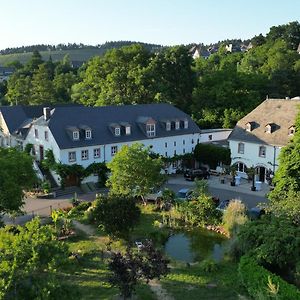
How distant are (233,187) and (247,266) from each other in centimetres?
2043

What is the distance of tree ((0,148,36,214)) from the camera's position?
26.8m

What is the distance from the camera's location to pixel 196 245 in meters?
29.0

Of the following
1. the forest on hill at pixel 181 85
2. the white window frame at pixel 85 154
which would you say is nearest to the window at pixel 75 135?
the white window frame at pixel 85 154

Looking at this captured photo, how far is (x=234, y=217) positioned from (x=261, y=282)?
9011 millimetres

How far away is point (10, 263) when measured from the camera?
14.3 meters

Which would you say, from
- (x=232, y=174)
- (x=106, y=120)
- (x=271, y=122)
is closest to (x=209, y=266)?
(x=232, y=174)

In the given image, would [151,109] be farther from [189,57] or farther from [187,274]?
[187,274]

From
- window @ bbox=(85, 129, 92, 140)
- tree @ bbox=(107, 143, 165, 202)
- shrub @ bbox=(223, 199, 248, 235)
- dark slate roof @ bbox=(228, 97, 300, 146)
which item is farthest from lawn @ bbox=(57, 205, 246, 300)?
dark slate roof @ bbox=(228, 97, 300, 146)

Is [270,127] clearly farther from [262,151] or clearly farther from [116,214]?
[116,214]

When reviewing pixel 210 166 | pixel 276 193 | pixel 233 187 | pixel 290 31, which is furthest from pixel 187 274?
pixel 290 31

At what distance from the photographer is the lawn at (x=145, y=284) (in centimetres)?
2166

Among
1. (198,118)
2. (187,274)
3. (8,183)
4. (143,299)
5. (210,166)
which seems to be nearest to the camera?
(143,299)

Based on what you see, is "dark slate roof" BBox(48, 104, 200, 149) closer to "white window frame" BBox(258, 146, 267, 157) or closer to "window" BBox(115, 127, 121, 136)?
"window" BBox(115, 127, 121, 136)

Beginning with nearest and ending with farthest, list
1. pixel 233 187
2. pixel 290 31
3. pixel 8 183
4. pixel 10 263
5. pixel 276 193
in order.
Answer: pixel 10 263
pixel 8 183
pixel 276 193
pixel 233 187
pixel 290 31
